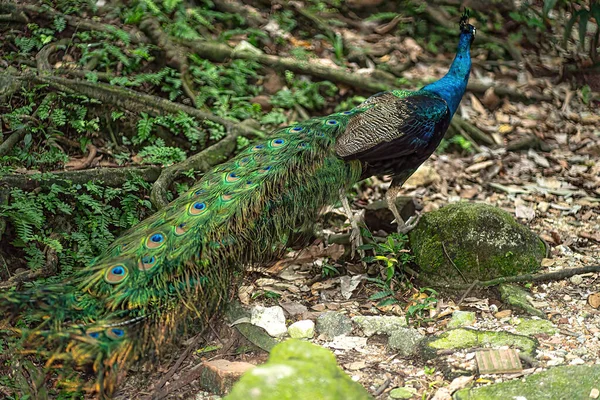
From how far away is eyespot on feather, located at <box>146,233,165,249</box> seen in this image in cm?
343

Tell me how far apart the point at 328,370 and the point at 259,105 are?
14.9ft

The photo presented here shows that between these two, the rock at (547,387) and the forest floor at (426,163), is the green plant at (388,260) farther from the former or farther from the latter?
the rock at (547,387)

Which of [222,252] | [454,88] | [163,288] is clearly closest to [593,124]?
[454,88]

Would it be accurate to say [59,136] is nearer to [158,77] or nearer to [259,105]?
[158,77]

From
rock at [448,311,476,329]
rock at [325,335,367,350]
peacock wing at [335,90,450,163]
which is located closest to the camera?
rock at [325,335,367,350]

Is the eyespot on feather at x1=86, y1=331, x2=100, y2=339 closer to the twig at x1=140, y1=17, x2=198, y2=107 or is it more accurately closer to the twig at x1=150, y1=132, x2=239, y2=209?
the twig at x1=150, y1=132, x2=239, y2=209

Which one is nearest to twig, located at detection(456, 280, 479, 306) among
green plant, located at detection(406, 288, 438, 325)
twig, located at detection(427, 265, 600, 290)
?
twig, located at detection(427, 265, 600, 290)

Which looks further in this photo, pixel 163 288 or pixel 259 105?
pixel 259 105

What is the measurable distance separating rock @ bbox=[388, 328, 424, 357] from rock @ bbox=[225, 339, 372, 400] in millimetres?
1196

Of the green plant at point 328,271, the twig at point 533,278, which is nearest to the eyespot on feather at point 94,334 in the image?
the green plant at point 328,271

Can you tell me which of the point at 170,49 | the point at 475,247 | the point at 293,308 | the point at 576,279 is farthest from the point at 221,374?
the point at 170,49

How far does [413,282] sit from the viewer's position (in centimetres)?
459

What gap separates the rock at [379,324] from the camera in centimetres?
401

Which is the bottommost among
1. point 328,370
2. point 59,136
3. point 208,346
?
point 208,346
